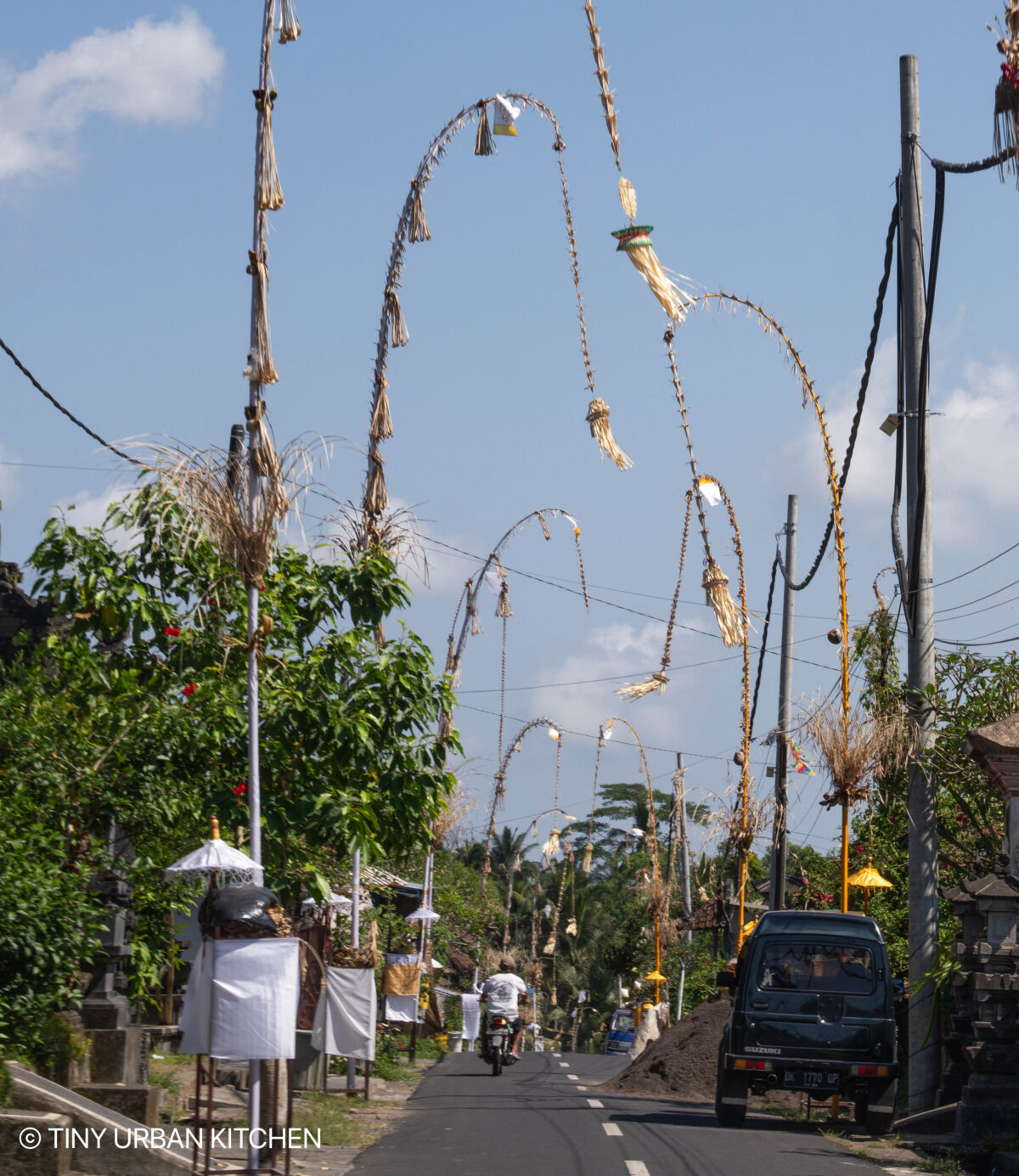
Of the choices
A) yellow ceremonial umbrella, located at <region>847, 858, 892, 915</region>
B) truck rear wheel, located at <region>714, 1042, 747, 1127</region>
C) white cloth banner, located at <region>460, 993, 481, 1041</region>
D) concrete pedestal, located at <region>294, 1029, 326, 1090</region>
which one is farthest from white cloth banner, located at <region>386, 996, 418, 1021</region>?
white cloth banner, located at <region>460, 993, 481, 1041</region>

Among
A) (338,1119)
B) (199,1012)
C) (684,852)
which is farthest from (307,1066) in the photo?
(684,852)

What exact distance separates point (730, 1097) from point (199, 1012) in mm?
7973

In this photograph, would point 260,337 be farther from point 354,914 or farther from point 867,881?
point 867,881

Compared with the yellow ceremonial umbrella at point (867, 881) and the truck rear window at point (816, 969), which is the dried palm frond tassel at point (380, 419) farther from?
the yellow ceremonial umbrella at point (867, 881)

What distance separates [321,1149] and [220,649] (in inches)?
183

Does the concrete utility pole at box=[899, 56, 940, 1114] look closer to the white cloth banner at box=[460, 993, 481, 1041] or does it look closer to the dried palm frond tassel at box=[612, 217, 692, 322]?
the dried palm frond tassel at box=[612, 217, 692, 322]

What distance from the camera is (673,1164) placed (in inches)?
459

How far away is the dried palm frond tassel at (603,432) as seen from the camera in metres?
12.0

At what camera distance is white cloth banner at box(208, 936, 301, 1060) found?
9.08m

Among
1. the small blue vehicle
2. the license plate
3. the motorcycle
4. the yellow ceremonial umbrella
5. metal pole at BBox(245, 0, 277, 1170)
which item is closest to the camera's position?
metal pole at BBox(245, 0, 277, 1170)

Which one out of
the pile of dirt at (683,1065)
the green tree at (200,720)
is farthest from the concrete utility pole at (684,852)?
the green tree at (200,720)

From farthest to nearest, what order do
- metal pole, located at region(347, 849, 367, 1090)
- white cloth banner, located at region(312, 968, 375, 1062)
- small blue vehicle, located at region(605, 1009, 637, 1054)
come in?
small blue vehicle, located at region(605, 1009, 637, 1054) < metal pole, located at region(347, 849, 367, 1090) < white cloth banner, located at region(312, 968, 375, 1062)

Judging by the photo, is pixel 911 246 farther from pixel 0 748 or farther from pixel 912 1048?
pixel 0 748

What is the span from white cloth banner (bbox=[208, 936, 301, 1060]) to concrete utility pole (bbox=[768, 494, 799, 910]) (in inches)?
719
